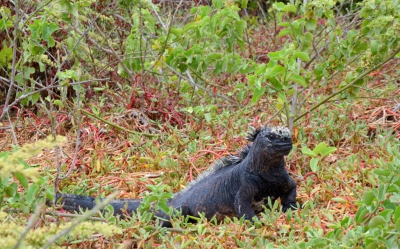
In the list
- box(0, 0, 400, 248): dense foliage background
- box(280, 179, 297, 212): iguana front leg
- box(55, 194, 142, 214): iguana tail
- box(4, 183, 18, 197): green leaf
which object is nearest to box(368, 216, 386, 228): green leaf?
box(0, 0, 400, 248): dense foliage background

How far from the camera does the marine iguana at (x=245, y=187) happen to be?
12.8 ft

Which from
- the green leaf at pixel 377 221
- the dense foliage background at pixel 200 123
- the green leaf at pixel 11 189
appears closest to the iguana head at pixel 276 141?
the dense foliage background at pixel 200 123

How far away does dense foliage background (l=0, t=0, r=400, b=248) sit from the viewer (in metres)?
3.38

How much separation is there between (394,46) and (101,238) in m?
2.55

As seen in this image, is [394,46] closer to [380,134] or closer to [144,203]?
[380,134]

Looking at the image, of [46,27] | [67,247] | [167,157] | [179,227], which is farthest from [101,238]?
[46,27]

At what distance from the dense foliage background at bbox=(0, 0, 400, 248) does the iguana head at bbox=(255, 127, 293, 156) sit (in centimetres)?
15

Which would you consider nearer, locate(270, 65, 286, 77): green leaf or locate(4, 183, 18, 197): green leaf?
locate(4, 183, 18, 197): green leaf

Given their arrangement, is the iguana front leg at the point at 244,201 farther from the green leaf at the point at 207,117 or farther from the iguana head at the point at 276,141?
the green leaf at the point at 207,117

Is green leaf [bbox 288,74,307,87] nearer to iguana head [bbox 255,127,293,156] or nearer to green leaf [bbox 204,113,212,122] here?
iguana head [bbox 255,127,293,156]

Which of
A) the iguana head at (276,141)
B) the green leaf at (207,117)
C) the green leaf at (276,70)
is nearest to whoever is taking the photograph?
the iguana head at (276,141)

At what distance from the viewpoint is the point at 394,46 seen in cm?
443

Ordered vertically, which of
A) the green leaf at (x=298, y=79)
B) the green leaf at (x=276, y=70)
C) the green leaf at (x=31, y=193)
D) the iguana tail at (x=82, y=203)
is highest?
the green leaf at (x=276, y=70)

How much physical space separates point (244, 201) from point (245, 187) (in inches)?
3.8
